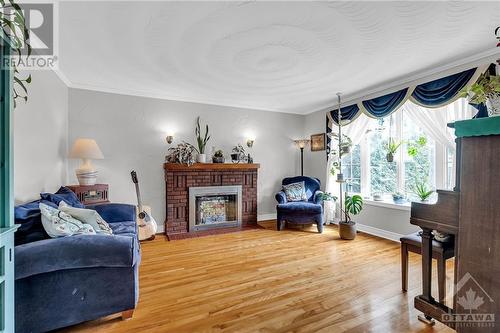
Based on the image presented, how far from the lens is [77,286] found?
158cm

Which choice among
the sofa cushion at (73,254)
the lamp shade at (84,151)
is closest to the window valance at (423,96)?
the sofa cushion at (73,254)

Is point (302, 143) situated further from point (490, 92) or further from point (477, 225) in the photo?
point (477, 225)

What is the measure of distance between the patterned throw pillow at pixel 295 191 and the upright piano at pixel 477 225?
10.1 ft

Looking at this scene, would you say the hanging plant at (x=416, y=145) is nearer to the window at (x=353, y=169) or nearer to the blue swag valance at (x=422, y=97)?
the blue swag valance at (x=422, y=97)

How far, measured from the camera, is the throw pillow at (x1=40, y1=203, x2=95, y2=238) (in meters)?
1.63

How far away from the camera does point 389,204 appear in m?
3.56

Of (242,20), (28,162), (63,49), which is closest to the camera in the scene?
(242,20)

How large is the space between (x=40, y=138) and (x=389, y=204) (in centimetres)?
479

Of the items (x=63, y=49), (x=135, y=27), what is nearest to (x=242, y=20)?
(x=135, y=27)

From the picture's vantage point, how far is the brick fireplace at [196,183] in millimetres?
3992

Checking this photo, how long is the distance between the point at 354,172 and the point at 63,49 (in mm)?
4678

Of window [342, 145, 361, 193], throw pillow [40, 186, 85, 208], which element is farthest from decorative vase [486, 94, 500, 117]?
throw pillow [40, 186, 85, 208]

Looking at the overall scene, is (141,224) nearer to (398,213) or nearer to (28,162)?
(28,162)

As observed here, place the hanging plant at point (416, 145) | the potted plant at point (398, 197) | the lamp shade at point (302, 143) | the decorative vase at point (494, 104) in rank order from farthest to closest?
1. the lamp shade at point (302, 143)
2. the potted plant at point (398, 197)
3. the hanging plant at point (416, 145)
4. the decorative vase at point (494, 104)
